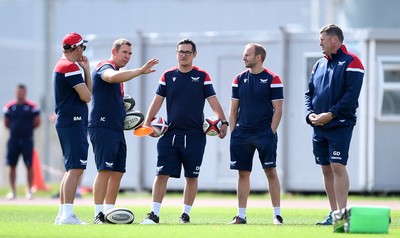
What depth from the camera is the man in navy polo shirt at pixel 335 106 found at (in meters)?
13.3

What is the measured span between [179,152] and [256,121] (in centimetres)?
Result: 108

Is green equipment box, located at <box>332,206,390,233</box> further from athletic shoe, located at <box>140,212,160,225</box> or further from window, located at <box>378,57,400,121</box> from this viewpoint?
window, located at <box>378,57,400,121</box>

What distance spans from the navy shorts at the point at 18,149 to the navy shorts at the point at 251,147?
963cm

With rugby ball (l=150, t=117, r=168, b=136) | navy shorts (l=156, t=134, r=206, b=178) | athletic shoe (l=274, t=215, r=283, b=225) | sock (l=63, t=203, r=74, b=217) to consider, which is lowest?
athletic shoe (l=274, t=215, r=283, b=225)

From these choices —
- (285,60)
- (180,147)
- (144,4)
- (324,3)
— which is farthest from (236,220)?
(144,4)

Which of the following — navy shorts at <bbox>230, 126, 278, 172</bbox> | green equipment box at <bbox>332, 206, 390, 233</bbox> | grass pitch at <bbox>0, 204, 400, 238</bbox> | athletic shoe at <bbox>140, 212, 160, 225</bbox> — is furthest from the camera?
navy shorts at <bbox>230, 126, 278, 172</bbox>

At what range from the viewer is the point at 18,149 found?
76.1 ft

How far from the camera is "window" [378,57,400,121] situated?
21922 mm

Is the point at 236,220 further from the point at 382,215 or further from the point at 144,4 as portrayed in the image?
the point at 144,4

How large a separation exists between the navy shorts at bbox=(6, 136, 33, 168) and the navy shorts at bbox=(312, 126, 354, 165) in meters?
10.6

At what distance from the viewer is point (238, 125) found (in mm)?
14391

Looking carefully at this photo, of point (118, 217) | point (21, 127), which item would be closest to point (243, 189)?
point (118, 217)

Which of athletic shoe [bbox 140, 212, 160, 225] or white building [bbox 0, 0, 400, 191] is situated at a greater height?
white building [bbox 0, 0, 400, 191]

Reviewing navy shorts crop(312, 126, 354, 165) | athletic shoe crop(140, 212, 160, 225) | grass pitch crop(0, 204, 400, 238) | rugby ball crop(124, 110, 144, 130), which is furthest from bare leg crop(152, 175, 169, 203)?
navy shorts crop(312, 126, 354, 165)
